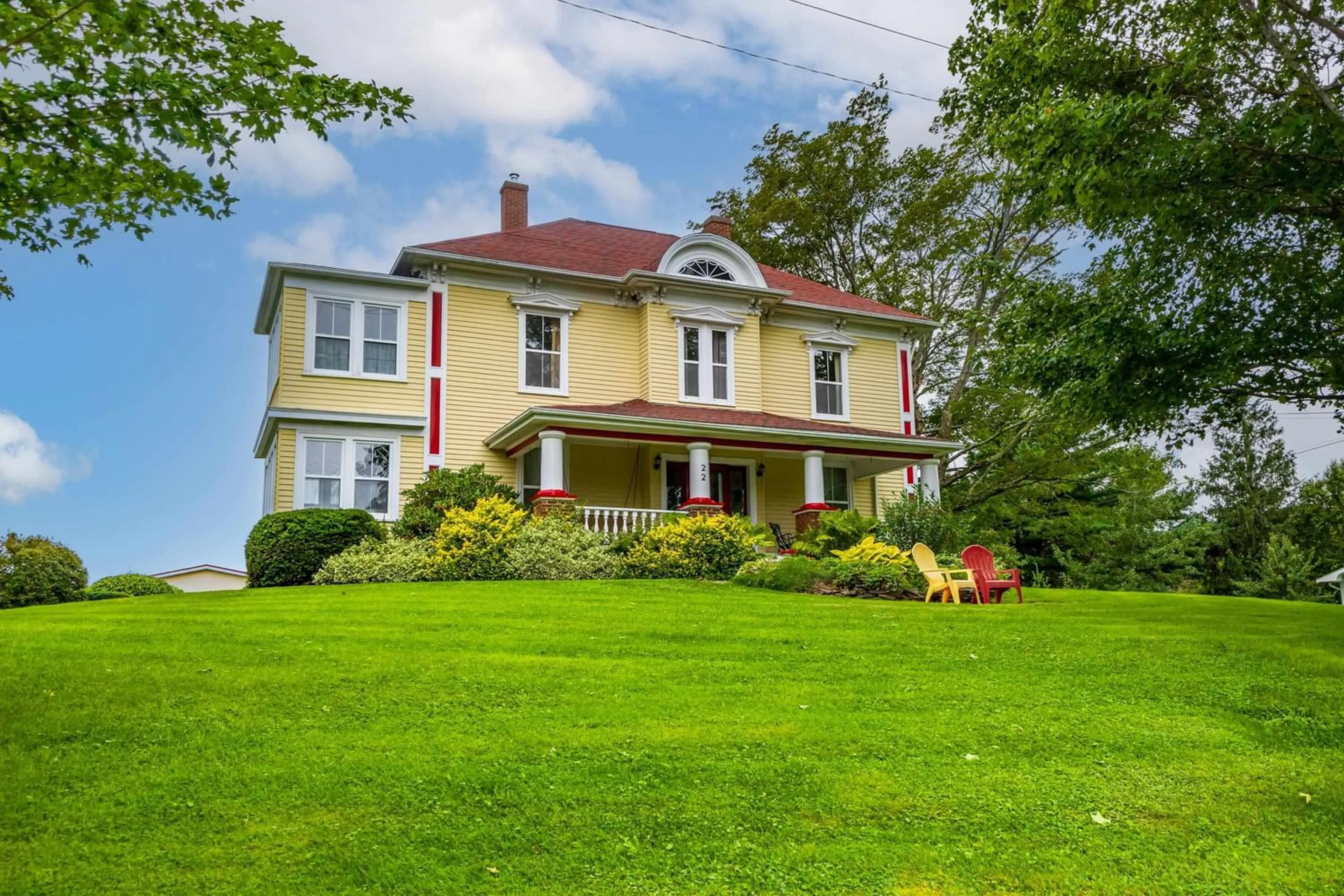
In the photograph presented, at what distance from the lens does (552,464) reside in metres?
18.5

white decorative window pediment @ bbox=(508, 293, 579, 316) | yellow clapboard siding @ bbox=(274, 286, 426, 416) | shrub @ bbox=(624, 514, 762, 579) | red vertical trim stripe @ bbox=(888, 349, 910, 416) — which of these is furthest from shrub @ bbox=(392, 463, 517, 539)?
red vertical trim stripe @ bbox=(888, 349, 910, 416)

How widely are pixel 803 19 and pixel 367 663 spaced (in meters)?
11.4

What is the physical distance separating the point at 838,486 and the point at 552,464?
8.62m

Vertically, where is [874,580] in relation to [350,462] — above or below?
below

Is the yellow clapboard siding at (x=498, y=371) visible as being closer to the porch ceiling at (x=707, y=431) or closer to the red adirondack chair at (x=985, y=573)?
the porch ceiling at (x=707, y=431)

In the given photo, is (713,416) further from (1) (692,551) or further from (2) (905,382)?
(2) (905,382)

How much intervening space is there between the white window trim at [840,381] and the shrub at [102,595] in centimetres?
1517

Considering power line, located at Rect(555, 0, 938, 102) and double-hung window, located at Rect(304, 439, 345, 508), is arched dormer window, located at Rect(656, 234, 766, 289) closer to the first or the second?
power line, located at Rect(555, 0, 938, 102)

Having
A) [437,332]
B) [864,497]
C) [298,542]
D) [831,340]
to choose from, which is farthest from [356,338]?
[864,497]

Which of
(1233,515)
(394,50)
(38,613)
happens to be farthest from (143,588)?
(1233,515)

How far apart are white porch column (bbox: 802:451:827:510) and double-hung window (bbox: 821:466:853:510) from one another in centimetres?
290

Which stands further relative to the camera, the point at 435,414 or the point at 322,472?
the point at 435,414

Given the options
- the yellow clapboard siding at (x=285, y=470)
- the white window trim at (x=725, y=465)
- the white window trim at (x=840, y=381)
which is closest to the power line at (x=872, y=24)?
the white window trim at (x=725, y=465)

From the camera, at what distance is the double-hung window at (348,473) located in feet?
63.5
